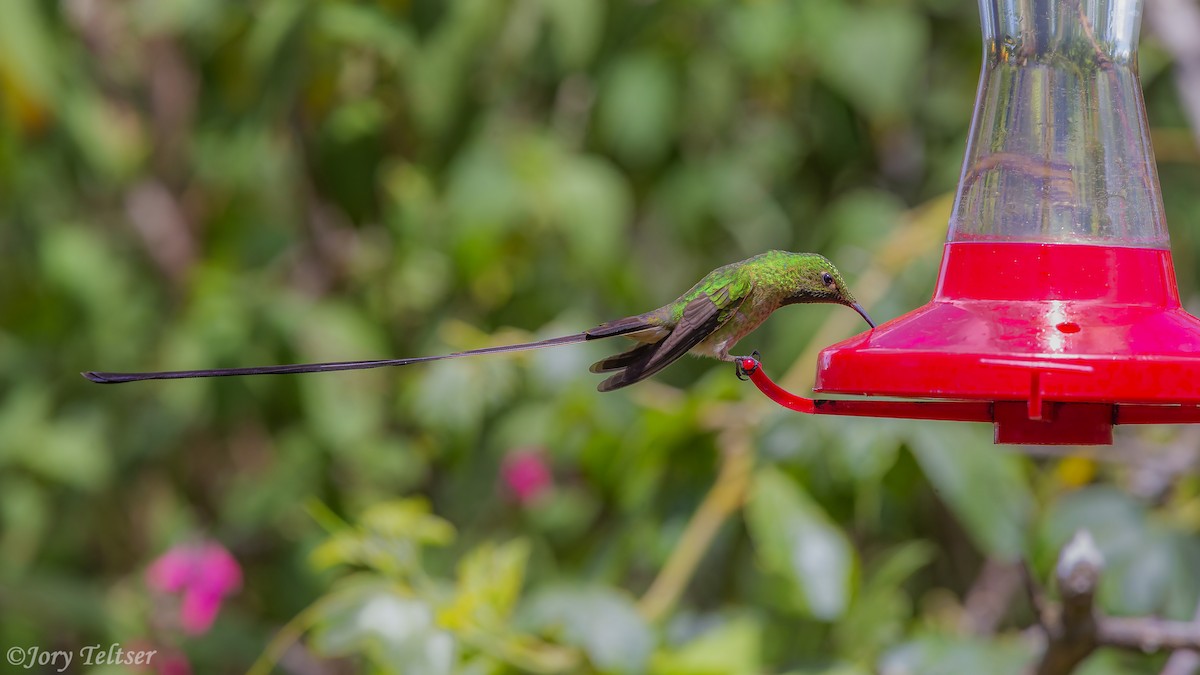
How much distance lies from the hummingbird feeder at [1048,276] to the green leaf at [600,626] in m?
0.63

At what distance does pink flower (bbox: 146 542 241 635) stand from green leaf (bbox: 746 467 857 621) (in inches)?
58.1

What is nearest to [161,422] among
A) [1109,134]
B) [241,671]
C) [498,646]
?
[241,671]

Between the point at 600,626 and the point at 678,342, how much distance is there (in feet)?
1.94

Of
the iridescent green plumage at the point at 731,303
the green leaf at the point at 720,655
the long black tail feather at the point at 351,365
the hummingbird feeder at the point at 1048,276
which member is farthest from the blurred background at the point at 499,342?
the hummingbird feeder at the point at 1048,276

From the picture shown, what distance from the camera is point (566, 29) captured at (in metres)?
3.35

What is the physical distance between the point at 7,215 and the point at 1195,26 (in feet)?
10.1

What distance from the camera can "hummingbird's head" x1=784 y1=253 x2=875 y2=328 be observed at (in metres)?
2.18

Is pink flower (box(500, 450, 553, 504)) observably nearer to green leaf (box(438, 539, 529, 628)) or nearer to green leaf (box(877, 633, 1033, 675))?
green leaf (box(438, 539, 529, 628))

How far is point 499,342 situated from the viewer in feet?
9.99

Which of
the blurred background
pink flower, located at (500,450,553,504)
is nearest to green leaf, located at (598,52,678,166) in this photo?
the blurred background

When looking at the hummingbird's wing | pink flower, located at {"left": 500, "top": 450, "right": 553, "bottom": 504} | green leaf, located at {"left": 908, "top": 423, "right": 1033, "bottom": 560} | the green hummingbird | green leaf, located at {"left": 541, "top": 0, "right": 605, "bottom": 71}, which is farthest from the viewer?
pink flower, located at {"left": 500, "top": 450, "right": 553, "bottom": 504}

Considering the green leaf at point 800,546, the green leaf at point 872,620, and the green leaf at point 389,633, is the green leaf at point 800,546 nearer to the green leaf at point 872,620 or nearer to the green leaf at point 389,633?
the green leaf at point 872,620

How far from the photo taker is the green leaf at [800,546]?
8.41ft

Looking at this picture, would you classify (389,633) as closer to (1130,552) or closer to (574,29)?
(1130,552)
